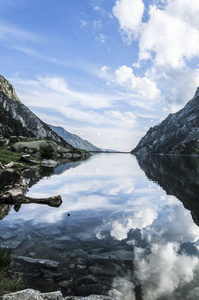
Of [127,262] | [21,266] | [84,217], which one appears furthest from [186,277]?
[84,217]

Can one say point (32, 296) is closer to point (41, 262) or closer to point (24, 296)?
point (24, 296)

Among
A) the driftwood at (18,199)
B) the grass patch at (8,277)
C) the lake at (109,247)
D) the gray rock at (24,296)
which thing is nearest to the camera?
the gray rock at (24,296)

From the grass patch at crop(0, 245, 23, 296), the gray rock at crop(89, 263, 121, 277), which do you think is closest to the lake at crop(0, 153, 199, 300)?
the gray rock at crop(89, 263, 121, 277)

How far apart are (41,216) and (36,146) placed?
86.0 m

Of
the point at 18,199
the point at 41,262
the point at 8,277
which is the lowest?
the point at 18,199

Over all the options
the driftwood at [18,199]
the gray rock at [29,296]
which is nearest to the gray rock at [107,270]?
the gray rock at [29,296]

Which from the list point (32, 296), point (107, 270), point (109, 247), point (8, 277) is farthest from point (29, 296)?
point (109, 247)

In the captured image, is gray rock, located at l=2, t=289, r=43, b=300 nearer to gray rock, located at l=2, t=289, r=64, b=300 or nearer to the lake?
gray rock, located at l=2, t=289, r=64, b=300

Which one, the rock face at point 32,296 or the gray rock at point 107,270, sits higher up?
the rock face at point 32,296

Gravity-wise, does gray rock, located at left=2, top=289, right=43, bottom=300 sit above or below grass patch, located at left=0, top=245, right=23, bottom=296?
above

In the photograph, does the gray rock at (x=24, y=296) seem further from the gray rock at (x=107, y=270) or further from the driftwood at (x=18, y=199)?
the driftwood at (x=18, y=199)

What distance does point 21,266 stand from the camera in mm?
8109

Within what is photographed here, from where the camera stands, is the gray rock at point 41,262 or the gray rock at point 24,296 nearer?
the gray rock at point 24,296

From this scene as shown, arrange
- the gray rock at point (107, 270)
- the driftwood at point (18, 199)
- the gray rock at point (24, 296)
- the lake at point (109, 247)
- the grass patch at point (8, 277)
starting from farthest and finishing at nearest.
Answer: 1. the driftwood at point (18, 199)
2. the gray rock at point (107, 270)
3. the lake at point (109, 247)
4. the grass patch at point (8, 277)
5. the gray rock at point (24, 296)
